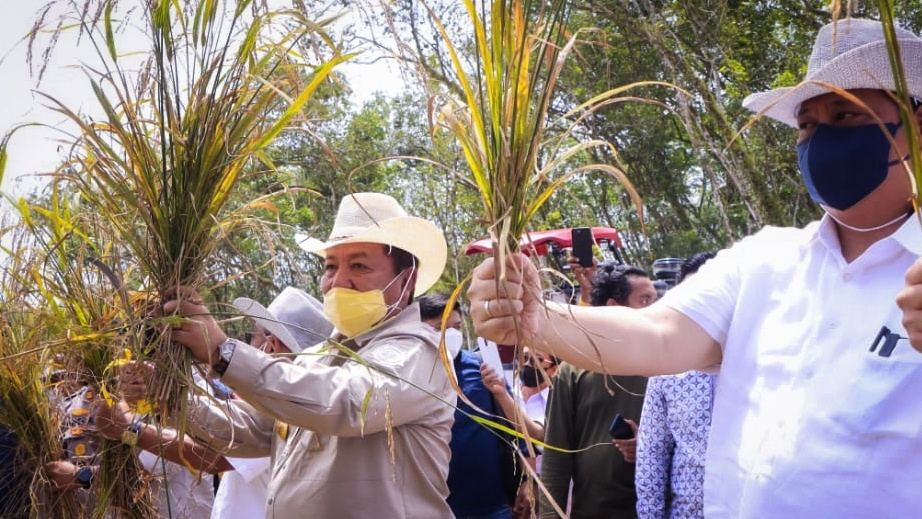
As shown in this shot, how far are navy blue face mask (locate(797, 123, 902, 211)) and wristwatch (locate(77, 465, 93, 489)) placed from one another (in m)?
2.14

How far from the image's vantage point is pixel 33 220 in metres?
3.05

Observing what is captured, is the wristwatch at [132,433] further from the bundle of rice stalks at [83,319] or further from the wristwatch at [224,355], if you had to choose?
the wristwatch at [224,355]

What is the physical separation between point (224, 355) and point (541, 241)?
1.90 meters

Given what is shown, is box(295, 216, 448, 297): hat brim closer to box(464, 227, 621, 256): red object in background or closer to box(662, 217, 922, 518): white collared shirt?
box(464, 227, 621, 256): red object in background

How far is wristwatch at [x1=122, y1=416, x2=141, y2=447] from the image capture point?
2836 mm

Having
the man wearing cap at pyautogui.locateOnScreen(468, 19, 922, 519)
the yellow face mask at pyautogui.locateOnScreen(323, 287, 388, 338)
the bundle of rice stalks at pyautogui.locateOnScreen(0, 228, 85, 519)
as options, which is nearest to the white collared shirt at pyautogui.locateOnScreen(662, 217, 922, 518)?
the man wearing cap at pyautogui.locateOnScreen(468, 19, 922, 519)

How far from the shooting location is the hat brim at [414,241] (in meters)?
3.51

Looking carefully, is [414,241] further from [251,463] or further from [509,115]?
[509,115]

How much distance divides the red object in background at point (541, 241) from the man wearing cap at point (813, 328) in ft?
0.32

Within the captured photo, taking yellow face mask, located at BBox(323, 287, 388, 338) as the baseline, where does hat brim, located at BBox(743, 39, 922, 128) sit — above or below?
above

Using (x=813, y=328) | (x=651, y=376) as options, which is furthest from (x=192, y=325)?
(x=813, y=328)

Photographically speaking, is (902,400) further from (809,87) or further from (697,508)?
(697,508)

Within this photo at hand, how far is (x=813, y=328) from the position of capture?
209cm

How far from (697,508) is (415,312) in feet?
3.94
